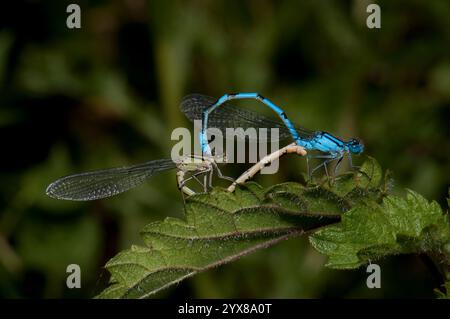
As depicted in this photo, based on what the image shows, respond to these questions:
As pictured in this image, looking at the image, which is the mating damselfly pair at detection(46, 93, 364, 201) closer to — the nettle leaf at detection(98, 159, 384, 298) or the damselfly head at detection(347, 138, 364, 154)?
the damselfly head at detection(347, 138, 364, 154)

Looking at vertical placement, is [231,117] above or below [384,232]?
above

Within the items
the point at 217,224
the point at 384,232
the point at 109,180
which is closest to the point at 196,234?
the point at 217,224

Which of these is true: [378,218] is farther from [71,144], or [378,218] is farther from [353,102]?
[71,144]

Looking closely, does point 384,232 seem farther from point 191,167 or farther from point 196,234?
point 191,167

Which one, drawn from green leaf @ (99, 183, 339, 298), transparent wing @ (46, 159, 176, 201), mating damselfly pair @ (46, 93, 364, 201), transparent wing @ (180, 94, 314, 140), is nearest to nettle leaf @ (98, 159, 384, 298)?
green leaf @ (99, 183, 339, 298)

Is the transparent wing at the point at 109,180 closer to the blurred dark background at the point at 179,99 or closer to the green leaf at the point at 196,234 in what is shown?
the green leaf at the point at 196,234

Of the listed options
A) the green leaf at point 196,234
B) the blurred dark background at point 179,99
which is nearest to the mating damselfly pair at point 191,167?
the green leaf at point 196,234
